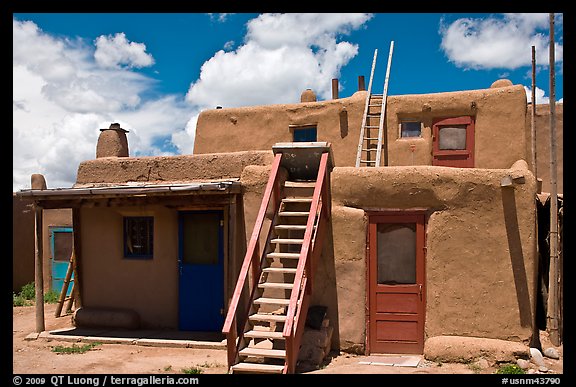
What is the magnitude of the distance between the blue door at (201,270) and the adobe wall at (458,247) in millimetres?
2409

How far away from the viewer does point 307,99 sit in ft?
47.2

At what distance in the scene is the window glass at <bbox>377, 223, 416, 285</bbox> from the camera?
27.6 ft

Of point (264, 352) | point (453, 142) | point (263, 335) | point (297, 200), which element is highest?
point (453, 142)

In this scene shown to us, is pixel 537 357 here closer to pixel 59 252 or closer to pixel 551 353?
pixel 551 353

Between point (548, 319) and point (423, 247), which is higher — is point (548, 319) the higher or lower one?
the lower one

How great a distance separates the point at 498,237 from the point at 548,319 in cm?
244

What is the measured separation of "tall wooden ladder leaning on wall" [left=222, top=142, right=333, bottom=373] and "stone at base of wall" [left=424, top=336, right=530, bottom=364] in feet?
6.63

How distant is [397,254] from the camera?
8.42m

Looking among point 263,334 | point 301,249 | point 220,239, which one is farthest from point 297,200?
point 263,334

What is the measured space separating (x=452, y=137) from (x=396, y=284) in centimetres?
517

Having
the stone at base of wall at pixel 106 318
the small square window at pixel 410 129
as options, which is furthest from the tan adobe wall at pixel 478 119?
the stone at base of wall at pixel 106 318

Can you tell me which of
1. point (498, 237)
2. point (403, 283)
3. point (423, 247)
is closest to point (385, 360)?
point (403, 283)
